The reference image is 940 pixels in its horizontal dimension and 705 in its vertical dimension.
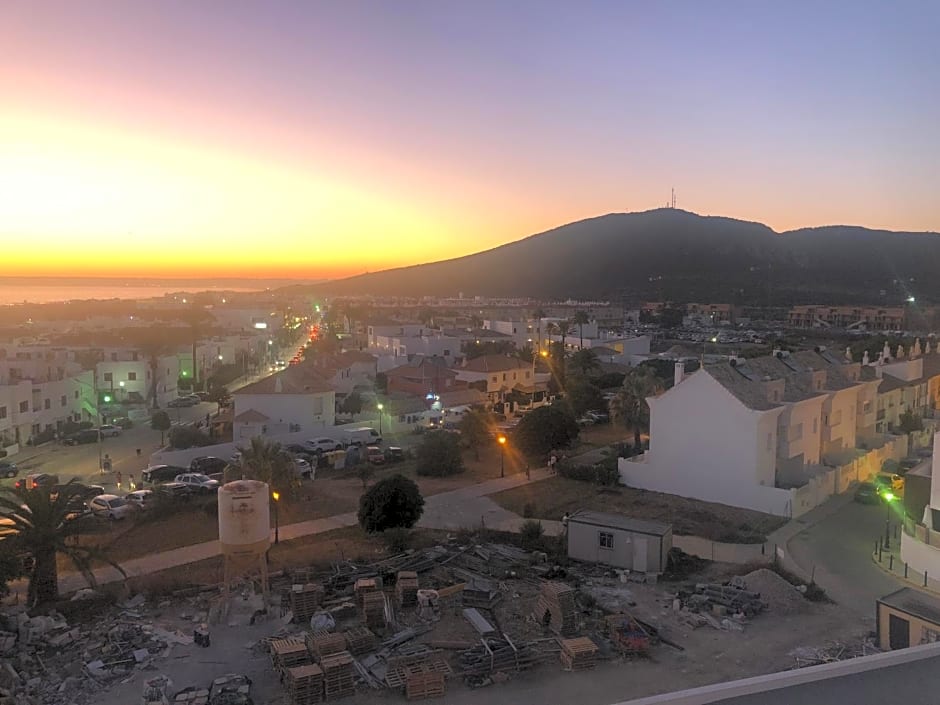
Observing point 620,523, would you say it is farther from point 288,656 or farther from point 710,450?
point 288,656

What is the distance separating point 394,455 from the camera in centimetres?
3306

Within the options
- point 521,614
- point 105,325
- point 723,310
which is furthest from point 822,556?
point 723,310

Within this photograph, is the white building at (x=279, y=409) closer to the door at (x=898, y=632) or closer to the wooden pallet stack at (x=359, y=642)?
the wooden pallet stack at (x=359, y=642)

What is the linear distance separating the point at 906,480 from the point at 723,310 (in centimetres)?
11626

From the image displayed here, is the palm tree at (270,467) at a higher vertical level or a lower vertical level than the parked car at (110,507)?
higher

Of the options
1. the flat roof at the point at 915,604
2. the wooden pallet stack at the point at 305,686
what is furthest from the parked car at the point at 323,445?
the flat roof at the point at 915,604

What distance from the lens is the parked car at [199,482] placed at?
90.5ft

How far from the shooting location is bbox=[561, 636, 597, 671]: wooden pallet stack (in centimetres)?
1370

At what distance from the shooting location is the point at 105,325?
293 ft

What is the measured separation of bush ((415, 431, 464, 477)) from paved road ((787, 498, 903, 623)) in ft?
43.2

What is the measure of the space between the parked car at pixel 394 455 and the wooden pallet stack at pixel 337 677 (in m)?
19.6

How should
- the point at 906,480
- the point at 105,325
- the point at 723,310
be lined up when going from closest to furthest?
the point at 906,480, the point at 105,325, the point at 723,310

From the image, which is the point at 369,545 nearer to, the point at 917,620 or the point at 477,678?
the point at 477,678

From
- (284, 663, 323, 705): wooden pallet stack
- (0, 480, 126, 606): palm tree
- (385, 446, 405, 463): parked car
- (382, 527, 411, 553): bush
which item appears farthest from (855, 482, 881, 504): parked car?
(0, 480, 126, 606): palm tree
